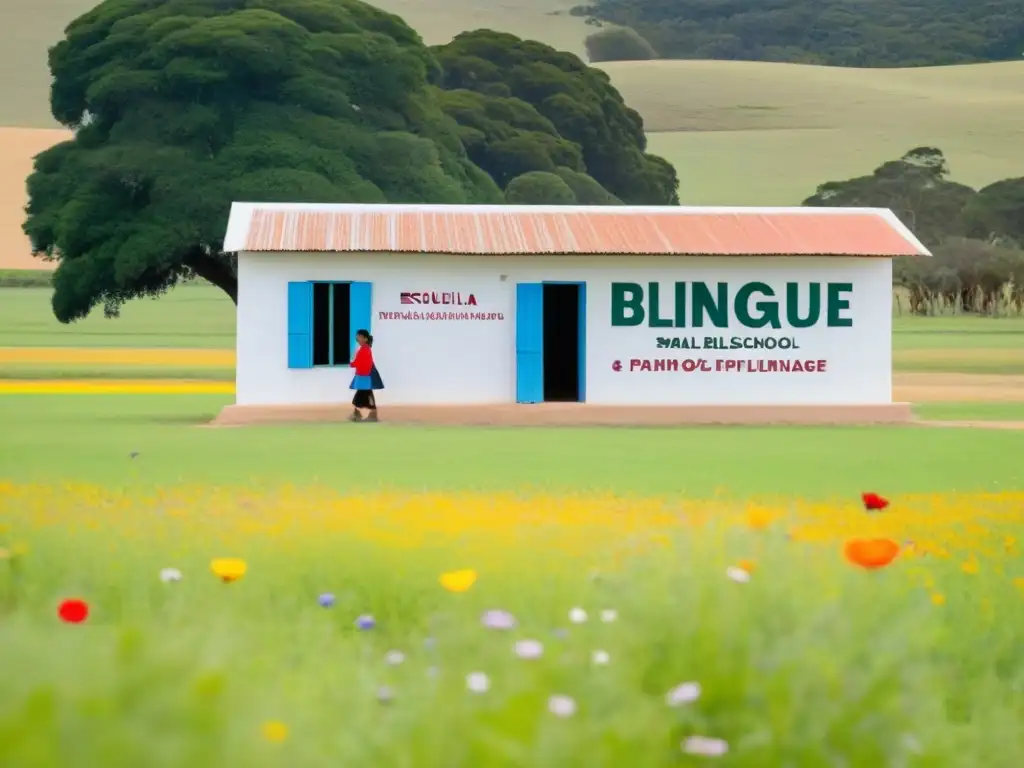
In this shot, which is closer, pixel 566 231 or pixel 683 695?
pixel 683 695


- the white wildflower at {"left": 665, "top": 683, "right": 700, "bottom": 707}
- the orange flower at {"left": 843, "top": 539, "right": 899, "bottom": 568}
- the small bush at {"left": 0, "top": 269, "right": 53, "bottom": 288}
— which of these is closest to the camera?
the white wildflower at {"left": 665, "top": 683, "right": 700, "bottom": 707}

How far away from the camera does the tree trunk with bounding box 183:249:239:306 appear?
34844 millimetres

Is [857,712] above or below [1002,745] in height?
above

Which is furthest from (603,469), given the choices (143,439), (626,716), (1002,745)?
(626,716)

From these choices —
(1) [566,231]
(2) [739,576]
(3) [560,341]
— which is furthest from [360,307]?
(2) [739,576]

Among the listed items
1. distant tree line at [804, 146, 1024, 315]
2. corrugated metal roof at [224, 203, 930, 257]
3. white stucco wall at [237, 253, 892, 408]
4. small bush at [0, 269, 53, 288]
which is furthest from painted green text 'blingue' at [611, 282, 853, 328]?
small bush at [0, 269, 53, 288]

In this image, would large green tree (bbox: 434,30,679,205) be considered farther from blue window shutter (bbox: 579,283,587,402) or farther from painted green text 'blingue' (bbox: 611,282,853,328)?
blue window shutter (bbox: 579,283,587,402)

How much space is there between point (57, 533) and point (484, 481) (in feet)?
17.6

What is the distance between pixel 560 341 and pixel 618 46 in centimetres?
11904

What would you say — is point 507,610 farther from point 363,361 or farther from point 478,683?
point 363,361

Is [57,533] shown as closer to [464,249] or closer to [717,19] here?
[464,249]

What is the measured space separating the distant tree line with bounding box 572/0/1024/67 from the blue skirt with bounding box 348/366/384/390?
122 metres

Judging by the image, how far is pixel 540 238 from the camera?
23922 mm

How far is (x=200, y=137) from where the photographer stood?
35656mm
